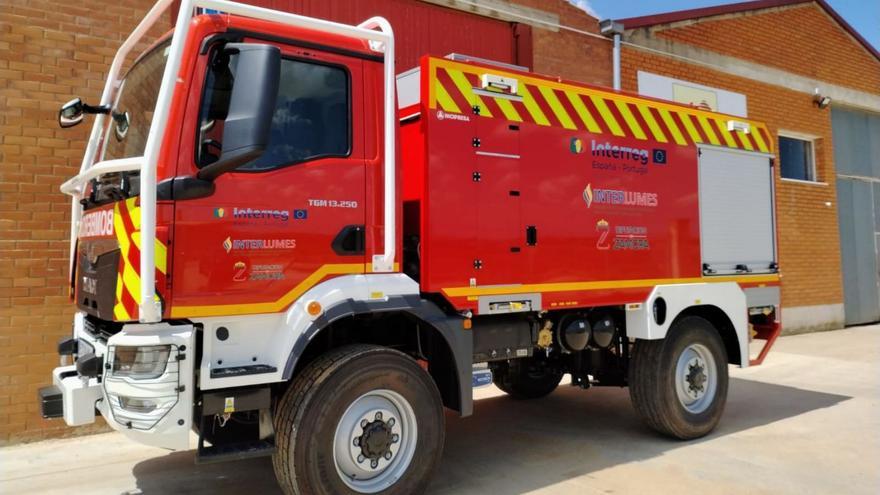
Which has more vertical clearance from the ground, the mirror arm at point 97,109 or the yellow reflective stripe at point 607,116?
the yellow reflective stripe at point 607,116

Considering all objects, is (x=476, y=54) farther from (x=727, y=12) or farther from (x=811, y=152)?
(x=811, y=152)

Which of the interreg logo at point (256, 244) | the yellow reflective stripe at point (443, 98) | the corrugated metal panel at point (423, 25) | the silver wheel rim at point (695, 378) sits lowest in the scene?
the silver wheel rim at point (695, 378)

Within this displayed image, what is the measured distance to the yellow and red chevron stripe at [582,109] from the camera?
440 cm

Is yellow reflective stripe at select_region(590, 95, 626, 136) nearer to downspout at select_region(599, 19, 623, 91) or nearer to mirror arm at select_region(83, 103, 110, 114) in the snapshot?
mirror arm at select_region(83, 103, 110, 114)

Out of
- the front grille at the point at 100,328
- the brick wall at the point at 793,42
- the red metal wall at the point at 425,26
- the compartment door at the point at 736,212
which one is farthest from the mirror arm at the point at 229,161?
the brick wall at the point at 793,42

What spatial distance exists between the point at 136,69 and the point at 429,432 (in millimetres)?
3006

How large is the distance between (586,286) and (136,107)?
11.2ft

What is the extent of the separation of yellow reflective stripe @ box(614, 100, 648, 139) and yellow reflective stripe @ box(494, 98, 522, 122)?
1148mm

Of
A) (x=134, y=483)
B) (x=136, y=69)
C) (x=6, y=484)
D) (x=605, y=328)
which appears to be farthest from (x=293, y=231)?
(x=6, y=484)

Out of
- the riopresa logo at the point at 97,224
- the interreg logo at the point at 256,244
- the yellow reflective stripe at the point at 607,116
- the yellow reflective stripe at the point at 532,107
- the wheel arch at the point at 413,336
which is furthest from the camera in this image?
the yellow reflective stripe at the point at 607,116

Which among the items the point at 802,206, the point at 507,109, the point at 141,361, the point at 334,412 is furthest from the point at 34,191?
the point at 802,206

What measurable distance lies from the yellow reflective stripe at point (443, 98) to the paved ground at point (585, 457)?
2644mm

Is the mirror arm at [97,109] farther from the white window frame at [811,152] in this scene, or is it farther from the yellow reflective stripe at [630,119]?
the white window frame at [811,152]

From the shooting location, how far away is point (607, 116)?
17.4 ft
